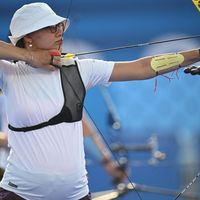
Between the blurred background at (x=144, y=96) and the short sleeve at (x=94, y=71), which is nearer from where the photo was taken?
the short sleeve at (x=94, y=71)

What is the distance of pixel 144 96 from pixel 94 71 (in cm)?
56

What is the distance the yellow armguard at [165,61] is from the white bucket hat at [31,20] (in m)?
0.35

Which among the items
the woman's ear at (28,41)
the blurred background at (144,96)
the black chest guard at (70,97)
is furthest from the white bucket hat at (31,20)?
the blurred background at (144,96)

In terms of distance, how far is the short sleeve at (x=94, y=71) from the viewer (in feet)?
4.88

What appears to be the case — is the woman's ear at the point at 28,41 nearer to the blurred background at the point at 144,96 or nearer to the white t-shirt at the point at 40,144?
the white t-shirt at the point at 40,144

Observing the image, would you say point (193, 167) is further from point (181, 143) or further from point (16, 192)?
point (16, 192)

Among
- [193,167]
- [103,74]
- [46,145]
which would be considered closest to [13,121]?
[46,145]

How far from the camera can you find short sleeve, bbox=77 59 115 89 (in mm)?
1486

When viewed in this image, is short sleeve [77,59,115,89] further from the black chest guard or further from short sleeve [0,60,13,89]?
short sleeve [0,60,13,89]

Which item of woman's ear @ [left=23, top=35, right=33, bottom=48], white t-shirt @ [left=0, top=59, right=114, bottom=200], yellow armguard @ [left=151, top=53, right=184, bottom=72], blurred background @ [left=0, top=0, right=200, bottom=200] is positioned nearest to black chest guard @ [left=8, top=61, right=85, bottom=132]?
white t-shirt @ [left=0, top=59, right=114, bottom=200]

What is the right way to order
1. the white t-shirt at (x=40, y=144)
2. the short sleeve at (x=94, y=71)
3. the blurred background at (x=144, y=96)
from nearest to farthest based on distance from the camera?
the white t-shirt at (x=40, y=144), the short sleeve at (x=94, y=71), the blurred background at (x=144, y=96)

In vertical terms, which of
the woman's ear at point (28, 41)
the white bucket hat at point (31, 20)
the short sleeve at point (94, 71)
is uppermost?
the white bucket hat at point (31, 20)

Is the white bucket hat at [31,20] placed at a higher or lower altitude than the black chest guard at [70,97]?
higher

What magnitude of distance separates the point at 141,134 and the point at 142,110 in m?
0.11
